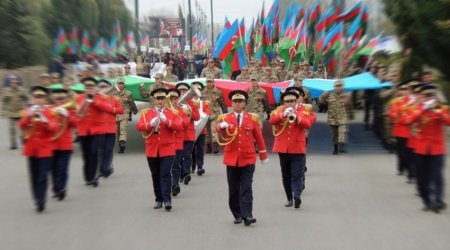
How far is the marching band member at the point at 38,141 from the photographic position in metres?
11.2

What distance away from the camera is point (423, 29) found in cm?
1747

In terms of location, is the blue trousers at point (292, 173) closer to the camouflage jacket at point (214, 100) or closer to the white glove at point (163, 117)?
the white glove at point (163, 117)

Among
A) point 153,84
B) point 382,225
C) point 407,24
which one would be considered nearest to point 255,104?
point 153,84

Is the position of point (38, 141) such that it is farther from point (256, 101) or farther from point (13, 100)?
point (256, 101)

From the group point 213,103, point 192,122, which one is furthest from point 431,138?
point 213,103

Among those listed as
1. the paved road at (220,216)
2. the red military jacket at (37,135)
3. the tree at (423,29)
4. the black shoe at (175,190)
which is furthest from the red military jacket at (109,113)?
the tree at (423,29)

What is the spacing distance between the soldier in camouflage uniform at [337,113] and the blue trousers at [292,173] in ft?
21.7

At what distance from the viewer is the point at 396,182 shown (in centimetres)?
1409

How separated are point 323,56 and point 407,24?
6.94 metres

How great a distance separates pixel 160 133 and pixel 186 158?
2598 mm

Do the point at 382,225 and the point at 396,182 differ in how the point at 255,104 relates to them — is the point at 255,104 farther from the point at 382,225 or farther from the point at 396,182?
the point at 382,225

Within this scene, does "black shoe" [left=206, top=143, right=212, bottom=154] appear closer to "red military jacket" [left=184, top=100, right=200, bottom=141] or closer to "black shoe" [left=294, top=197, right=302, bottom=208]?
"red military jacket" [left=184, top=100, right=200, bottom=141]

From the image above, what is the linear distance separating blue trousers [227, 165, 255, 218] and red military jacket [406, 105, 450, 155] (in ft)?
8.15

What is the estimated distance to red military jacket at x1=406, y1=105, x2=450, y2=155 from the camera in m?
11.0
